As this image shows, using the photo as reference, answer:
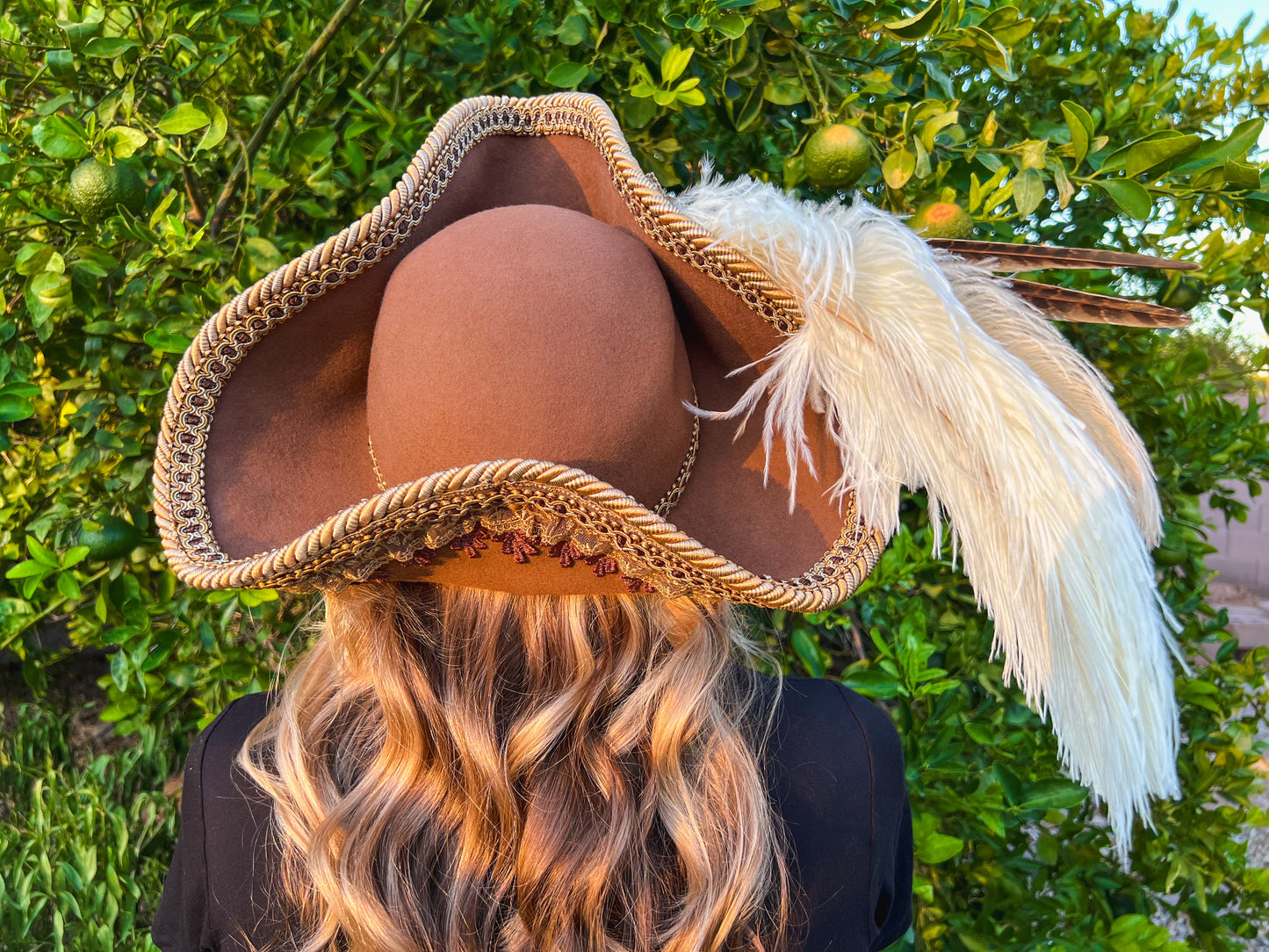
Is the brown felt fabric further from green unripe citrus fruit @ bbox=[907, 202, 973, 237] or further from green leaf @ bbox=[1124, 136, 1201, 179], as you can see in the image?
green leaf @ bbox=[1124, 136, 1201, 179]

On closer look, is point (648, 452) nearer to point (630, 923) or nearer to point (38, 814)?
point (630, 923)

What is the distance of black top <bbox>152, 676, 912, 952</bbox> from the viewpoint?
3.35 ft

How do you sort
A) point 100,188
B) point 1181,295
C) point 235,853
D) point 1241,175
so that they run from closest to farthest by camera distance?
1. point 235,853
2. point 1241,175
3. point 100,188
4. point 1181,295

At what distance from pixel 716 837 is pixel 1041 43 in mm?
1779

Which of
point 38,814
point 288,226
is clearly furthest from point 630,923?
point 38,814

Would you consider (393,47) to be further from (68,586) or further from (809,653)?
(809,653)

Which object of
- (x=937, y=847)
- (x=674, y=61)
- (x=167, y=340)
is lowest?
(x=937, y=847)

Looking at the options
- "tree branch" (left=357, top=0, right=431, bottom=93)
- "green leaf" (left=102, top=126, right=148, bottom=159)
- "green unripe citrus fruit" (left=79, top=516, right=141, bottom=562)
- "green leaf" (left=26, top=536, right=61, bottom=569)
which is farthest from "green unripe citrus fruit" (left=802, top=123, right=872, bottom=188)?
"green leaf" (left=26, top=536, right=61, bottom=569)

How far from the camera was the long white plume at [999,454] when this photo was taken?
3.02ft

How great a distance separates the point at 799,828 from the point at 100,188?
147 cm

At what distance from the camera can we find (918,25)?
1.27m

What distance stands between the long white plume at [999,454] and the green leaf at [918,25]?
18.5 inches

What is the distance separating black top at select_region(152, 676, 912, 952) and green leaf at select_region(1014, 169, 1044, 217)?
817mm

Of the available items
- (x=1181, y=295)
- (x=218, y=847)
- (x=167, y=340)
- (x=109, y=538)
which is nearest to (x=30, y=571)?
(x=109, y=538)
